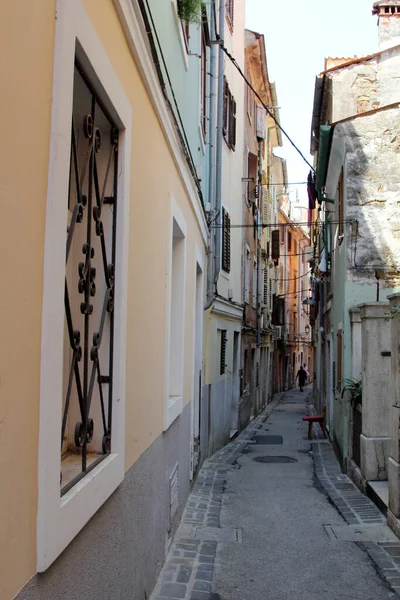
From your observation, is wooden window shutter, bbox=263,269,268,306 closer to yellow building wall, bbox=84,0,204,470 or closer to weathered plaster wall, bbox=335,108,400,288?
weathered plaster wall, bbox=335,108,400,288

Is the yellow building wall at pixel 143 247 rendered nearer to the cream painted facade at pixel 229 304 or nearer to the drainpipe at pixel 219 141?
the drainpipe at pixel 219 141

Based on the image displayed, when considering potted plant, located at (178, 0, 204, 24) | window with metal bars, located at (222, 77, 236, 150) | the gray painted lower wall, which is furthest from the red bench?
potted plant, located at (178, 0, 204, 24)

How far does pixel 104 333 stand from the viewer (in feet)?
10.7

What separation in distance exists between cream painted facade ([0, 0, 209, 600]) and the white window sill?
5.7 inches

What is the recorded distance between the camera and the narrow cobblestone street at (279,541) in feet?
16.5

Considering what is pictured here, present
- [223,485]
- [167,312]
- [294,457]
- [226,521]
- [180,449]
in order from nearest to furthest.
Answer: [167,312] → [180,449] → [226,521] → [223,485] → [294,457]

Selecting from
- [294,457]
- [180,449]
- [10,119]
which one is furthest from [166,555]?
[294,457]

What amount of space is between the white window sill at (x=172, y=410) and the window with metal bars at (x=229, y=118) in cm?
938

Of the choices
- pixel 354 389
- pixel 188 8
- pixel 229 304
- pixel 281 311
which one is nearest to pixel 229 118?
pixel 229 304

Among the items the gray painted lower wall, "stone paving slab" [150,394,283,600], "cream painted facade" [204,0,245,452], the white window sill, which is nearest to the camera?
the gray painted lower wall

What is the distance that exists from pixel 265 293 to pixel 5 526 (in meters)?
26.4

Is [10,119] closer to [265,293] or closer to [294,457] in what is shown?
[294,457]

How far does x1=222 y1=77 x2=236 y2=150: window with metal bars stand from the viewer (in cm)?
1477

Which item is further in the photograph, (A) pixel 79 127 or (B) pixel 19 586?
(A) pixel 79 127
